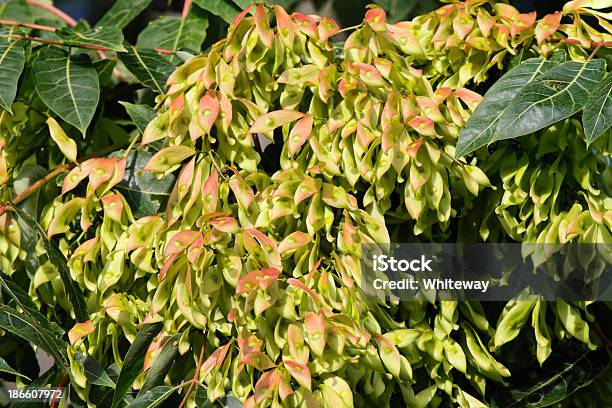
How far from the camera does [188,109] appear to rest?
1021mm

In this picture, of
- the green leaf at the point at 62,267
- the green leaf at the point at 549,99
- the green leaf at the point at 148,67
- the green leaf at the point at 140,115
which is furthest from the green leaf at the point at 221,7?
the green leaf at the point at 549,99

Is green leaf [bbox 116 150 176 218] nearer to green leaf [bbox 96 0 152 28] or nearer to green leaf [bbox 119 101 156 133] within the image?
green leaf [bbox 119 101 156 133]

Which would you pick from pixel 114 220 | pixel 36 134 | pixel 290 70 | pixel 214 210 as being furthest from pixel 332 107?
pixel 36 134

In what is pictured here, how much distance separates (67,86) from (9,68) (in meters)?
0.07

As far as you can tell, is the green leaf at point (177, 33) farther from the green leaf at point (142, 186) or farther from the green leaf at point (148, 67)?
the green leaf at point (142, 186)

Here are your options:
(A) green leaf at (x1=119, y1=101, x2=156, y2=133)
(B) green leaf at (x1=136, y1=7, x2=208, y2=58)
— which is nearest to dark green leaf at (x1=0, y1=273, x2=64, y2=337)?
(A) green leaf at (x1=119, y1=101, x2=156, y2=133)

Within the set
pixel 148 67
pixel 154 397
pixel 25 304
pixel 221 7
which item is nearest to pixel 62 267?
pixel 25 304

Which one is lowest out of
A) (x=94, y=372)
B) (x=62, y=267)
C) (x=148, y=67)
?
(x=94, y=372)

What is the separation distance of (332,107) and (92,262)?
0.34 metres

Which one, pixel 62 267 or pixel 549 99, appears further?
pixel 62 267

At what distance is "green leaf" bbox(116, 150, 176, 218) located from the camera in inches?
42.8

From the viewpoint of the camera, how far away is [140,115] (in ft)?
3.75

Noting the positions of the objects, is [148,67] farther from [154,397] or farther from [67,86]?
[154,397]

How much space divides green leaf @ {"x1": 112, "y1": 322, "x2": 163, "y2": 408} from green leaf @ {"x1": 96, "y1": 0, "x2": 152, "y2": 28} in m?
0.67
